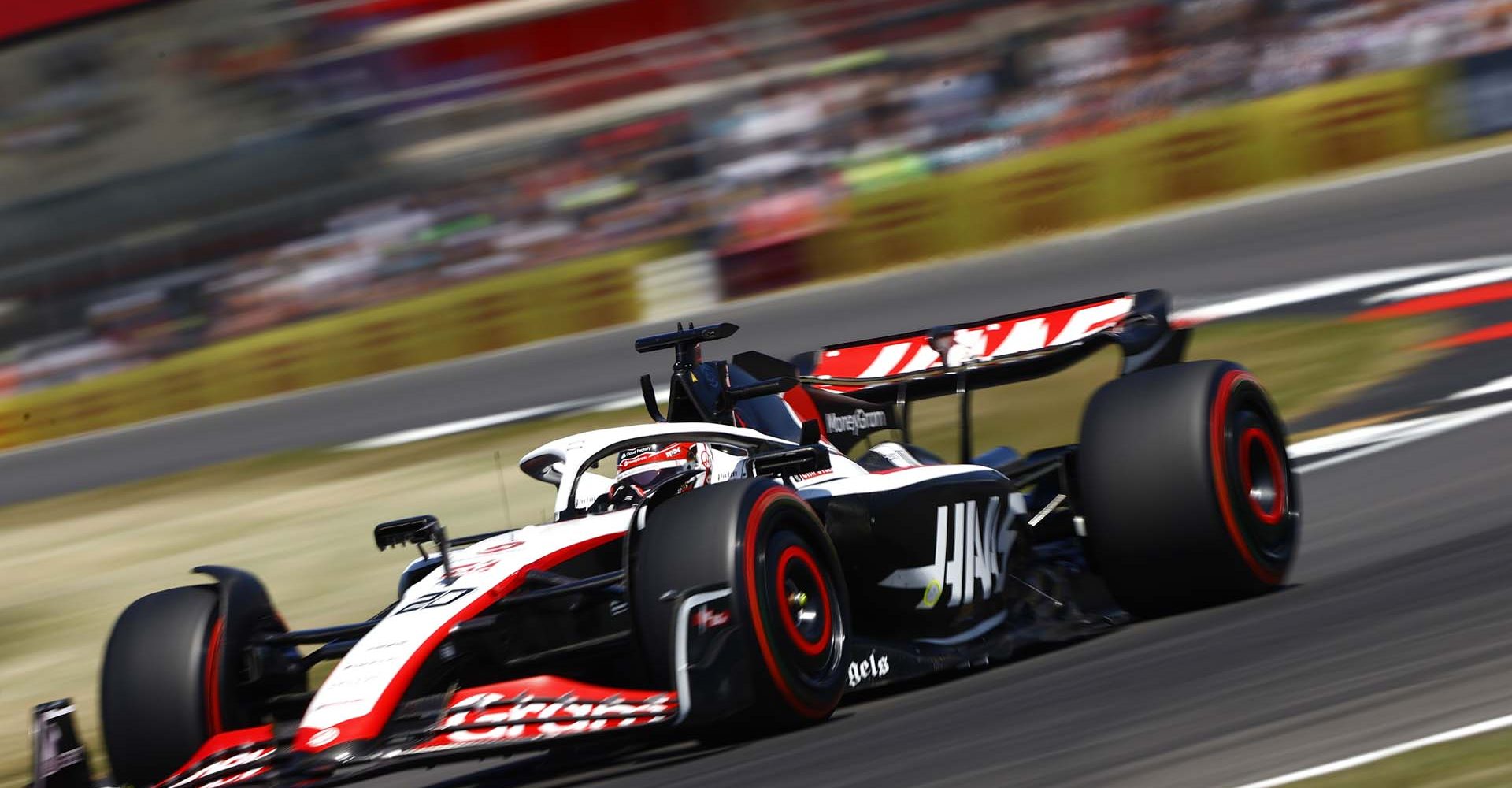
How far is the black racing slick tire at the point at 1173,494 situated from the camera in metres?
5.68

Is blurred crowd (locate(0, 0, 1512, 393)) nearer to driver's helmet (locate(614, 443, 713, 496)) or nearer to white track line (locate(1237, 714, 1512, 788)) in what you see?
driver's helmet (locate(614, 443, 713, 496))

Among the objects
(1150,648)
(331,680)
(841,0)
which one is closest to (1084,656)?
(1150,648)

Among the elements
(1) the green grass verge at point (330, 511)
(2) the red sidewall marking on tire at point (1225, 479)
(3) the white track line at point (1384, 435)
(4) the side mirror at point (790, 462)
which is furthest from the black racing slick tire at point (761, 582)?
(3) the white track line at point (1384, 435)

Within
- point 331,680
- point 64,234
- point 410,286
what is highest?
point 64,234

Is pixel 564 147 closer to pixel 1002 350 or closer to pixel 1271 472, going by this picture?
pixel 1002 350

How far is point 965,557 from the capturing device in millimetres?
5742

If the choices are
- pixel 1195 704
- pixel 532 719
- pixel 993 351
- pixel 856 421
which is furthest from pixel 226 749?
pixel 993 351

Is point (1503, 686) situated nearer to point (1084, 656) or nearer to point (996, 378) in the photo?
point (1084, 656)

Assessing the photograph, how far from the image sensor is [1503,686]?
421 cm

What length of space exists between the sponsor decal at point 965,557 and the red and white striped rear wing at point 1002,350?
91 centimetres

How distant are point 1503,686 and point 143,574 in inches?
313

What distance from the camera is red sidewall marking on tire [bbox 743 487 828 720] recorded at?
467 cm

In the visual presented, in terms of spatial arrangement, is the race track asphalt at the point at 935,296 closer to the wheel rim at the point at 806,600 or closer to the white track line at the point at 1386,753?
the wheel rim at the point at 806,600

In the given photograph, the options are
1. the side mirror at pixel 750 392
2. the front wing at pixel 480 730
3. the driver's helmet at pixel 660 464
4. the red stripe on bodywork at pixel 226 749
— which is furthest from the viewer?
the side mirror at pixel 750 392
